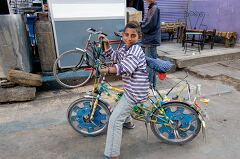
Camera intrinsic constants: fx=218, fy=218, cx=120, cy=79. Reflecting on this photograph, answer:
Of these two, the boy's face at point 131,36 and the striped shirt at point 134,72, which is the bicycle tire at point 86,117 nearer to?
the striped shirt at point 134,72

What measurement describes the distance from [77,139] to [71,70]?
8.12ft

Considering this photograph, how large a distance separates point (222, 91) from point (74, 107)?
3.46m

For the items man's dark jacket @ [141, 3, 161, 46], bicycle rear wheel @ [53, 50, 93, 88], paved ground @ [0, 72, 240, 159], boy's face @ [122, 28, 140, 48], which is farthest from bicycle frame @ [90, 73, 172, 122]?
bicycle rear wheel @ [53, 50, 93, 88]

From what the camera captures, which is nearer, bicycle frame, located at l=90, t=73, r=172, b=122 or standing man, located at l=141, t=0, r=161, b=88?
bicycle frame, located at l=90, t=73, r=172, b=122

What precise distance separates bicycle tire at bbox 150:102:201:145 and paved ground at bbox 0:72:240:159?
120 millimetres

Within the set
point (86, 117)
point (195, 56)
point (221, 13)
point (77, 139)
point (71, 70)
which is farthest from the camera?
point (221, 13)

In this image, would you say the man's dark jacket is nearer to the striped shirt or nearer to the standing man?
the standing man

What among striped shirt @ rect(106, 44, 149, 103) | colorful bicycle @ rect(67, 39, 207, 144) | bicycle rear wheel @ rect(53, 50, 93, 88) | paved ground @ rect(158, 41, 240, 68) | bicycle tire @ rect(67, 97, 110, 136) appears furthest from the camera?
paved ground @ rect(158, 41, 240, 68)

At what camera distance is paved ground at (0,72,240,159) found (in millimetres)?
2900

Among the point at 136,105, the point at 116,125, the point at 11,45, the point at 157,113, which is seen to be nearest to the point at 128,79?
the point at 136,105

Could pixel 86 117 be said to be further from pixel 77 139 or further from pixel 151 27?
pixel 151 27

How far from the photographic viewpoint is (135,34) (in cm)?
245

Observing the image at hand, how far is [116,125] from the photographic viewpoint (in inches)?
102

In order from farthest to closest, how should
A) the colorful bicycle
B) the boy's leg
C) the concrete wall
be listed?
the concrete wall → the colorful bicycle → the boy's leg
